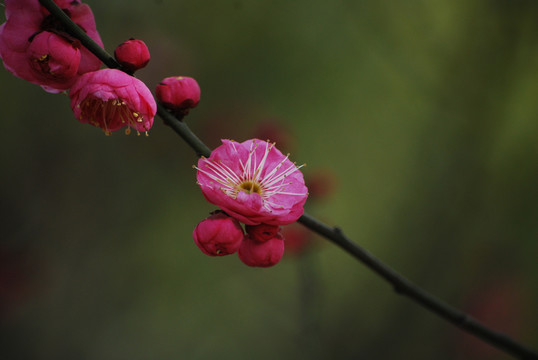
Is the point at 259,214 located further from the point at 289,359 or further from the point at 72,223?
the point at 289,359

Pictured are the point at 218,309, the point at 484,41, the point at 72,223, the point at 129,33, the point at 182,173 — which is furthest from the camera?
the point at 218,309

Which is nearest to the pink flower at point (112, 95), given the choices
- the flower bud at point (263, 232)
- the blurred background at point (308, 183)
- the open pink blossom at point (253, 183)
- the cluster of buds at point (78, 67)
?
the cluster of buds at point (78, 67)

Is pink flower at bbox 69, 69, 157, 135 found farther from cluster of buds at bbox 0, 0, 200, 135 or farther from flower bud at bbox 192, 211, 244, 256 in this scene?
flower bud at bbox 192, 211, 244, 256

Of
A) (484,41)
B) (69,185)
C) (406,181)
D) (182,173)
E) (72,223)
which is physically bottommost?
(72,223)

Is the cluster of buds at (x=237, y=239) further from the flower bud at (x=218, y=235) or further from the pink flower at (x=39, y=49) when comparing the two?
the pink flower at (x=39, y=49)

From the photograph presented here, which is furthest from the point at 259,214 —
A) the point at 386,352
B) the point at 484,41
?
the point at 484,41

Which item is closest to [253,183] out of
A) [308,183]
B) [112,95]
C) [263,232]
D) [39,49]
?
[263,232]

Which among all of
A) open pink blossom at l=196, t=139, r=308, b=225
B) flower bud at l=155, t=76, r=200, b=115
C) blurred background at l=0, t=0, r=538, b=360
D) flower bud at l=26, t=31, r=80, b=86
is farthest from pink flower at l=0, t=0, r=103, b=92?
blurred background at l=0, t=0, r=538, b=360
